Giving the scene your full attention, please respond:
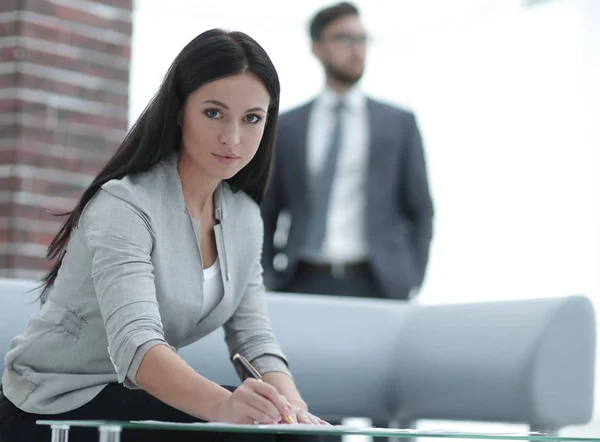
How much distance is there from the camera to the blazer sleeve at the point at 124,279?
1.67 metres

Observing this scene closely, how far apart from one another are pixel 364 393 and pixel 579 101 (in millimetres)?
3556

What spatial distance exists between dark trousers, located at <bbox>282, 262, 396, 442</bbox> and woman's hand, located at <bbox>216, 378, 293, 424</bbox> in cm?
179

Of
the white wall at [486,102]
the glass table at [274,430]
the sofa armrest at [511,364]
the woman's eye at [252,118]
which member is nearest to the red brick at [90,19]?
the sofa armrest at [511,364]

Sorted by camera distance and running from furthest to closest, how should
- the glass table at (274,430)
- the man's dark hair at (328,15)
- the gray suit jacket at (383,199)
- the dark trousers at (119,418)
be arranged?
the man's dark hair at (328,15)
the gray suit jacket at (383,199)
the dark trousers at (119,418)
the glass table at (274,430)

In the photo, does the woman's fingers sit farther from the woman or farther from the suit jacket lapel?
the suit jacket lapel

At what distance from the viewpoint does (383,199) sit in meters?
3.35

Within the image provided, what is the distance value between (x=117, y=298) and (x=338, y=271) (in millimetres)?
1678

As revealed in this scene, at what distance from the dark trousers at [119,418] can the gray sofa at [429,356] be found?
547mm

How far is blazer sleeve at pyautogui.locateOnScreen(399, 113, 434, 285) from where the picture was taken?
3.46 meters

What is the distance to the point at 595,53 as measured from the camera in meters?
5.89

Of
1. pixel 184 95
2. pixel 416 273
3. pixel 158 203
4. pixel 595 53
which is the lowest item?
pixel 416 273

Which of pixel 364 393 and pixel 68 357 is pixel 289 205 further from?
pixel 68 357

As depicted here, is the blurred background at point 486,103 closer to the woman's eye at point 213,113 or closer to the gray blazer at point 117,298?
the gray blazer at point 117,298

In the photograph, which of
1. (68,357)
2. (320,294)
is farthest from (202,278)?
(320,294)
